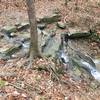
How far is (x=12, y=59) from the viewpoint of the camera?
10.5 metres

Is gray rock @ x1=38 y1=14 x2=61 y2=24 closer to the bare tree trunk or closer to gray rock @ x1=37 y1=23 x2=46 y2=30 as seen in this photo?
gray rock @ x1=37 y1=23 x2=46 y2=30

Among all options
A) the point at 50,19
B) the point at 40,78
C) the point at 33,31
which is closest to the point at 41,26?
the point at 50,19

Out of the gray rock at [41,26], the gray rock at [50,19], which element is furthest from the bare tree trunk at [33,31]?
the gray rock at [50,19]

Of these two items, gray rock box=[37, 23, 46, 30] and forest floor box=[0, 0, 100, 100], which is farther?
gray rock box=[37, 23, 46, 30]

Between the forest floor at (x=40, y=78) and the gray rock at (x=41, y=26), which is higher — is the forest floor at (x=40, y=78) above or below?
below

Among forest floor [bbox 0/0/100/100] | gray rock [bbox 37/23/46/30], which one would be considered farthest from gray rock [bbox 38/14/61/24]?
forest floor [bbox 0/0/100/100]

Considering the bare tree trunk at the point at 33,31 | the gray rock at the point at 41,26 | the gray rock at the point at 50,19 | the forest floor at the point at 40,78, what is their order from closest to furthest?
the forest floor at the point at 40,78
the bare tree trunk at the point at 33,31
the gray rock at the point at 41,26
the gray rock at the point at 50,19

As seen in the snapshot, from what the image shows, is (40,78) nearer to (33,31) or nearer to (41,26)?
(33,31)

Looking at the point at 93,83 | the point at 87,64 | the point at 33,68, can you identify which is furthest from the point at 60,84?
the point at 87,64

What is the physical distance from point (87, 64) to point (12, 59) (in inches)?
143

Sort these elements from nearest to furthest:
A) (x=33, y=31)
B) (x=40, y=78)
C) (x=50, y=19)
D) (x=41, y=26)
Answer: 1. (x=40, y=78)
2. (x=33, y=31)
3. (x=41, y=26)
4. (x=50, y=19)

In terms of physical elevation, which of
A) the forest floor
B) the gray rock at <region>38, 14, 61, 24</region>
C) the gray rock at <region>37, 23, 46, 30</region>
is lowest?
the forest floor

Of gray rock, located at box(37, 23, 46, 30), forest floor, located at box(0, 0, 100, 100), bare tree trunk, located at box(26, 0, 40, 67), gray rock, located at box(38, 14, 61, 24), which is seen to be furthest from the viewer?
gray rock, located at box(38, 14, 61, 24)

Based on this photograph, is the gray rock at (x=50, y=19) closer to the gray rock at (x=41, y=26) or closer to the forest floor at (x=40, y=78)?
the gray rock at (x=41, y=26)
